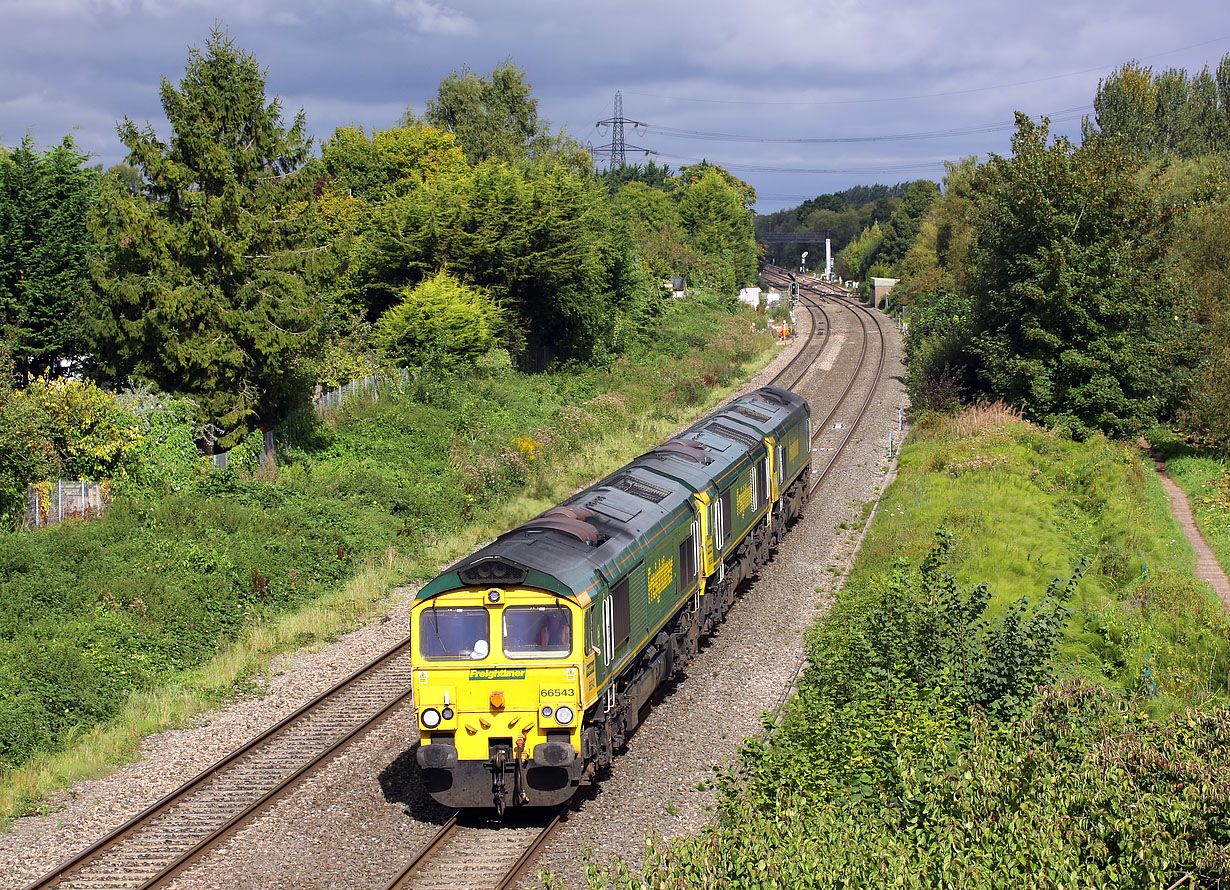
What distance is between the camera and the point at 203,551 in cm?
2048

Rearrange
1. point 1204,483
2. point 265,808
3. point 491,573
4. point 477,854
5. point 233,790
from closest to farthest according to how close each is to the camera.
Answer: point 477,854 → point 491,573 → point 265,808 → point 233,790 → point 1204,483

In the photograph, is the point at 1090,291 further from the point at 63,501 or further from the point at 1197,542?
the point at 63,501

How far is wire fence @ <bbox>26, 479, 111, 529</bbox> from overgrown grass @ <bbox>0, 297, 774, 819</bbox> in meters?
0.51

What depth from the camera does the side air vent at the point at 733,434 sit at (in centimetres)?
2183

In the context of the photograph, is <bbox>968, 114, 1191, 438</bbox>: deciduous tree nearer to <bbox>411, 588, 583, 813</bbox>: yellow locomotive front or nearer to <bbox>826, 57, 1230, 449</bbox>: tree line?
<bbox>826, 57, 1230, 449</bbox>: tree line

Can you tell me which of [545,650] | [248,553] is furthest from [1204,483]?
[248,553]

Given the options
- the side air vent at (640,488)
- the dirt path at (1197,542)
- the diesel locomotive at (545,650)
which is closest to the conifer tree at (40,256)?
the side air vent at (640,488)

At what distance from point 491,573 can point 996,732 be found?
601 centimetres

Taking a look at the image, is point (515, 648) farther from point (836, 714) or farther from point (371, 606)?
point (371, 606)

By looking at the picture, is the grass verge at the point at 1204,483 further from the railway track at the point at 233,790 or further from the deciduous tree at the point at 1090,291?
the railway track at the point at 233,790

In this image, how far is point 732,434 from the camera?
72.7 feet

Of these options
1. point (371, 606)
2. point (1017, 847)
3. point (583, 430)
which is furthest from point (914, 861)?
point (583, 430)

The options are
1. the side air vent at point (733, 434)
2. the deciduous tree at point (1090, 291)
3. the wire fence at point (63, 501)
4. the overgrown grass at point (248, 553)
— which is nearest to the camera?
the overgrown grass at point (248, 553)

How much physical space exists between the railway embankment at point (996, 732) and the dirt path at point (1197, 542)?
0.51m
